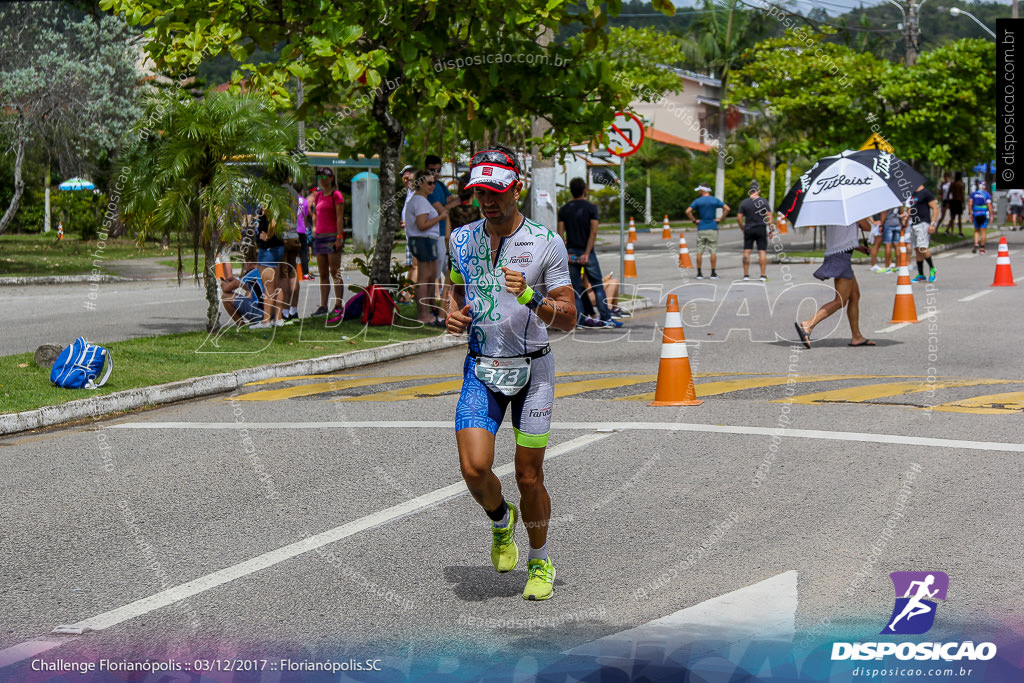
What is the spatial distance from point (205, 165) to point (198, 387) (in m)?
3.28

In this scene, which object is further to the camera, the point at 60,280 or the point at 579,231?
the point at 60,280

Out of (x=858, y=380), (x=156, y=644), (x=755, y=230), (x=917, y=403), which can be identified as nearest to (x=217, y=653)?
(x=156, y=644)

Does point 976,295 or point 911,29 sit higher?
point 911,29

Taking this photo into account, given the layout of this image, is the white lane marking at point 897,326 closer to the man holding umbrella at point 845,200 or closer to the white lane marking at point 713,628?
the man holding umbrella at point 845,200

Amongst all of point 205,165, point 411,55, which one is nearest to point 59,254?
point 205,165

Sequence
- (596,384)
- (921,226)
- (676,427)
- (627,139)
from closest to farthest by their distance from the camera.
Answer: (676,427), (596,384), (627,139), (921,226)

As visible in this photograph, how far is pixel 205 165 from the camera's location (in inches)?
521

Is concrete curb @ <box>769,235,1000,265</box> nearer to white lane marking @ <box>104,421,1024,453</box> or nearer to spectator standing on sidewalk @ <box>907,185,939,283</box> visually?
spectator standing on sidewalk @ <box>907,185,939,283</box>

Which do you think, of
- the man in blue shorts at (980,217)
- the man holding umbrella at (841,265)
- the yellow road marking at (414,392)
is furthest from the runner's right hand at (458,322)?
the man in blue shorts at (980,217)

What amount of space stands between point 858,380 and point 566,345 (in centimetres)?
434

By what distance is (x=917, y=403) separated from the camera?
9688 millimetres

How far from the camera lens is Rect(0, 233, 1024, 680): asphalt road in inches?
183

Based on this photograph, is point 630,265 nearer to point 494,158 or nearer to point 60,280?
point 60,280

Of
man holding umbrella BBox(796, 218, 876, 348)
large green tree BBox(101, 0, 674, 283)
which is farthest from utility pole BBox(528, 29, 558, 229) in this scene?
man holding umbrella BBox(796, 218, 876, 348)
